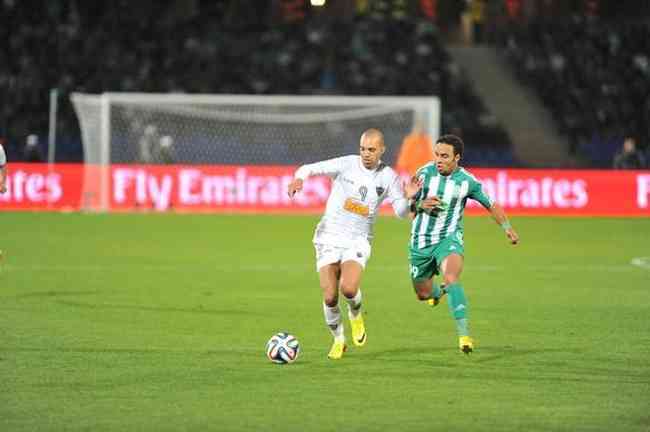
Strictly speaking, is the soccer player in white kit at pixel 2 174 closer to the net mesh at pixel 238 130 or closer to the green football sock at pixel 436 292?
the green football sock at pixel 436 292

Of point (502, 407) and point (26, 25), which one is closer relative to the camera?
point (502, 407)

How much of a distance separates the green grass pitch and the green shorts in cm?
63

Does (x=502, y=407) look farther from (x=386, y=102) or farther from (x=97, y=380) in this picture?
(x=386, y=102)

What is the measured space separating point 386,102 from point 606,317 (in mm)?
17754

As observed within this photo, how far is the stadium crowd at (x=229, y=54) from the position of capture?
3775cm

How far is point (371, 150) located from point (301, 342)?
195 cm

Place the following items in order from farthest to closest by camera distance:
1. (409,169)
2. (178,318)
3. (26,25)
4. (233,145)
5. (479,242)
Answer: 1. (26,25)
2. (233,145)
3. (409,169)
4. (479,242)
5. (178,318)

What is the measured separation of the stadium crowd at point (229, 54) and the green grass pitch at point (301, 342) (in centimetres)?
1562

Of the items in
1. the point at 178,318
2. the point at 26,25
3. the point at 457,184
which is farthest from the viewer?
the point at 26,25

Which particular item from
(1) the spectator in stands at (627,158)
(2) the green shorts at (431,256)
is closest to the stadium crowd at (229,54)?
(1) the spectator in stands at (627,158)

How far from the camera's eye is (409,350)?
36.6 ft

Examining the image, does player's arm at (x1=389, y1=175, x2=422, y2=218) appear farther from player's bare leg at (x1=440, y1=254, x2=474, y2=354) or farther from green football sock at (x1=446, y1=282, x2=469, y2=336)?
green football sock at (x1=446, y1=282, x2=469, y2=336)

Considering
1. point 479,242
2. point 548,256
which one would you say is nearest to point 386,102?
point 479,242

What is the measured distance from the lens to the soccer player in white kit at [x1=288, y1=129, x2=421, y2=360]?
10562 mm
